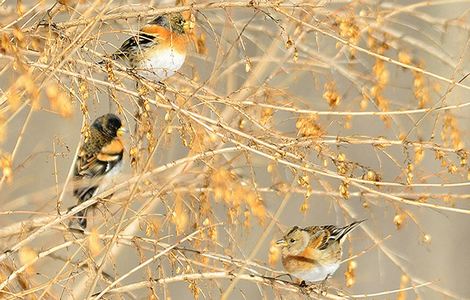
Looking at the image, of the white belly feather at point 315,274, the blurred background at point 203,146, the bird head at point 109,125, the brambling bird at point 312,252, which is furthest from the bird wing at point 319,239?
the bird head at point 109,125

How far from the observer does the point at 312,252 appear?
16.6 ft

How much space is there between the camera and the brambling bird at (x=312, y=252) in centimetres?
496

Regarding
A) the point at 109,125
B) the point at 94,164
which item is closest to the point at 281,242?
the point at 94,164

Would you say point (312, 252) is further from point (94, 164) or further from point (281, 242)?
point (94, 164)

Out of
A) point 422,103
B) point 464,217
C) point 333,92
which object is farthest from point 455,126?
point 464,217

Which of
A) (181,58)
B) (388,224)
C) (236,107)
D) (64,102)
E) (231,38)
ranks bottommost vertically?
(64,102)

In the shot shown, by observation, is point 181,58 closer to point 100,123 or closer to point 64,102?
point 100,123

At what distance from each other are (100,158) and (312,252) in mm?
1169

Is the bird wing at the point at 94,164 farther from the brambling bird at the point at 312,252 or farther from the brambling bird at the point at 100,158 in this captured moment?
the brambling bird at the point at 312,252

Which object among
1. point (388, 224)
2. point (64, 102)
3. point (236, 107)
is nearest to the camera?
point (64, 102)

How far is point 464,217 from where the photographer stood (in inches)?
470

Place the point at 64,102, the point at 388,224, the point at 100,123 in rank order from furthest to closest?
the point at 388,224
the point at 100,123
the point at 64,102

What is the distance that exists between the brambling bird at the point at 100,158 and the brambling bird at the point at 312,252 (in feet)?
3.12

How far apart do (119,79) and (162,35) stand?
4.57 ft
